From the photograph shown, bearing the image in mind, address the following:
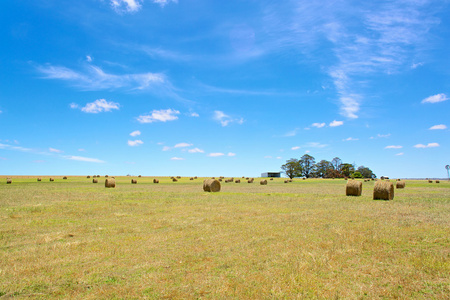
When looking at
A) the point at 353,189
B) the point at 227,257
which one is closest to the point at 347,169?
the point at 353,189

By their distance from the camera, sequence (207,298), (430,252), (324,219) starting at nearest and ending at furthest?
(207,298), (430,252), (324,219)

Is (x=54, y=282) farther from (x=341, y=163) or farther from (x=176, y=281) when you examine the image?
(x=341, y=163)

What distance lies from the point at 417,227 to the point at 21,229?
15464mm

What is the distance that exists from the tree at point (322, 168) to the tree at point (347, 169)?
20.1 feet

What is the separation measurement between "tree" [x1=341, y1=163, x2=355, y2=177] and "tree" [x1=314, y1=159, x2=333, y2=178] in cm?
612

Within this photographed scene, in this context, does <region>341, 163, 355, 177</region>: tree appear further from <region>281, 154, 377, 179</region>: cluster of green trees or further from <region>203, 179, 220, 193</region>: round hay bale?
<region>203, 179, 220, 193</region>: round hay bale

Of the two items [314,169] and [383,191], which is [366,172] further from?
[383,191]

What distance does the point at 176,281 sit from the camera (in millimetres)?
5906

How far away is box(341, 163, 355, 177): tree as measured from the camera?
14488cm

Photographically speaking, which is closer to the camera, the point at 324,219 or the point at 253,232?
the point at 253,232

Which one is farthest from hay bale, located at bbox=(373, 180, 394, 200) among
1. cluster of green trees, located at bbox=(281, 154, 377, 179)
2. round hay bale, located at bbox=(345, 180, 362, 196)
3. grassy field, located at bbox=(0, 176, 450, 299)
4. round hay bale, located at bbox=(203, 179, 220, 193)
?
cluster of green trees, located at bbox=(281, 154, 377, 179)

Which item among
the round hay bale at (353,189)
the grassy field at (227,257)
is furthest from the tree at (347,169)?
the grassy field at (227,257)

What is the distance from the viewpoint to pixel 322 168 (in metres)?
147

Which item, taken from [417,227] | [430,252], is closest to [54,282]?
[430,252]
